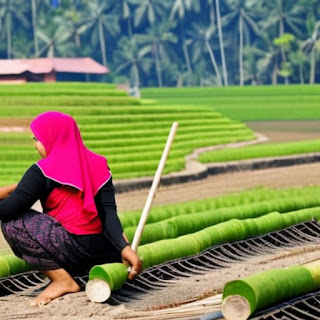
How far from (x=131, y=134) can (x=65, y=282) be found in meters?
24.0

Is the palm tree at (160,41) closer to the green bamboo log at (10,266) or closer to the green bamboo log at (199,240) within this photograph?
the green bamboo log at (199,240)

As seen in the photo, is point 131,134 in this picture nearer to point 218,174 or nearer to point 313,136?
point 218,174

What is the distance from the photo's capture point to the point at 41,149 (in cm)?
768

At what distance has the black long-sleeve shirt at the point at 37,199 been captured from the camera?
7664 mm

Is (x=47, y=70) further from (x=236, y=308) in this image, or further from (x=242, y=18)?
(x=236, y=308)

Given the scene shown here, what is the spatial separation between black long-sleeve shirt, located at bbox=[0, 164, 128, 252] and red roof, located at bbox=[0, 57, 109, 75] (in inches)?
2122

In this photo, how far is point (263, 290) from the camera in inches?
266

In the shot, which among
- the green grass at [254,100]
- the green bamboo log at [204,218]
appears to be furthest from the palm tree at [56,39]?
the green bamboo log at [204,218]

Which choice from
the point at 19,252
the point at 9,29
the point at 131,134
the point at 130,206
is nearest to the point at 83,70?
the point at 9,29

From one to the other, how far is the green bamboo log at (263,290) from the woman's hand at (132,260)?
0.99 meters

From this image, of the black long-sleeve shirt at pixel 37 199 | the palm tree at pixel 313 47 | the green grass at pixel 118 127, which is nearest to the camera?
the black long-sleeve shirt at pixel 37 199

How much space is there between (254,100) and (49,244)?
5760 centimetres

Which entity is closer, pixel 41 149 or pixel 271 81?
pixel 41 149

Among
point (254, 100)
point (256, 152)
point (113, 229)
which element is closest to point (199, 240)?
point (113, 229)
